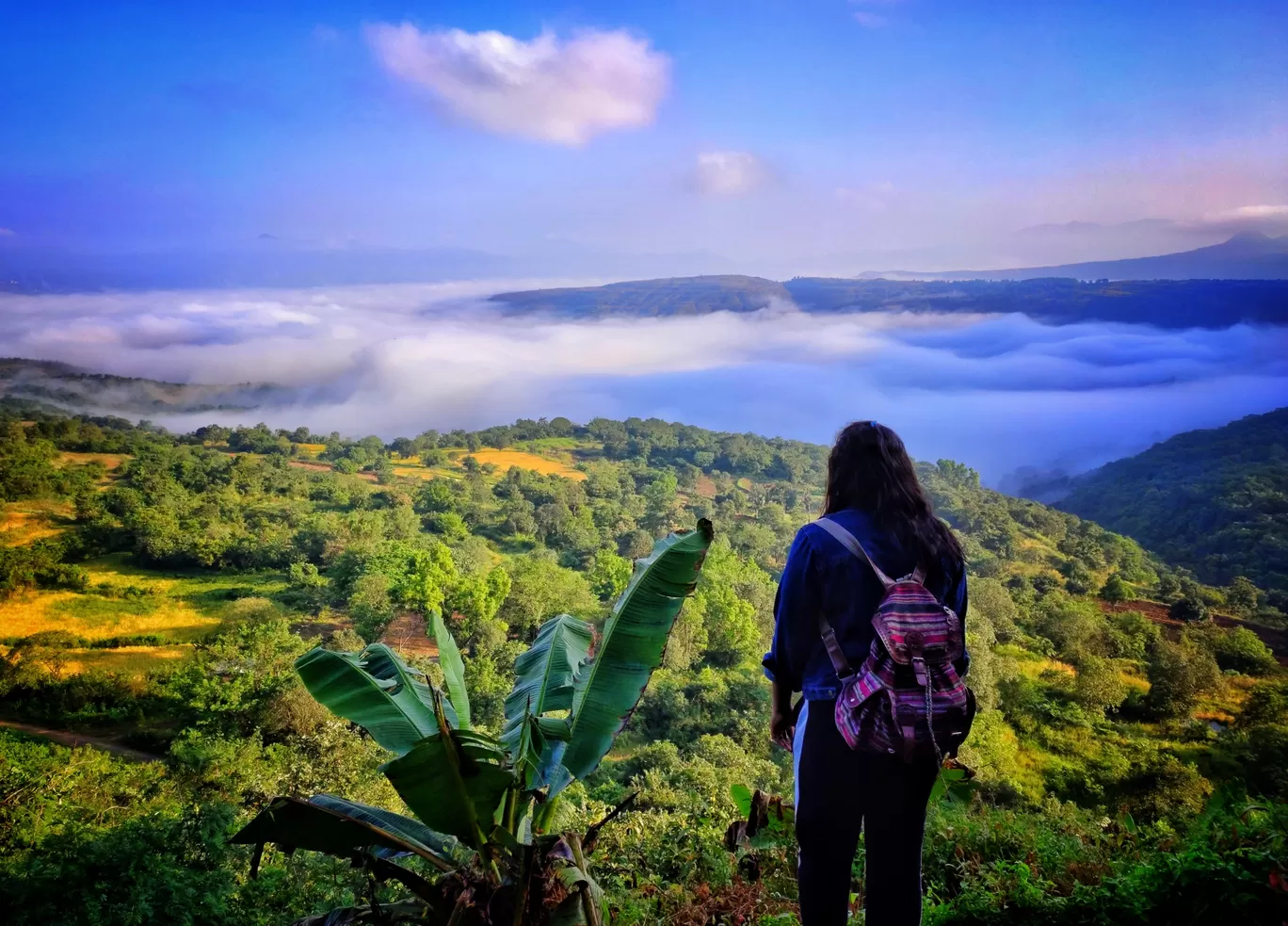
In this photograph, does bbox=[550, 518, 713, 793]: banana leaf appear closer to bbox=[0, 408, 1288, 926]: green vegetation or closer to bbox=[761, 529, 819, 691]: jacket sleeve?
bbox=[0, 408, 1288, 926]: green vegetation

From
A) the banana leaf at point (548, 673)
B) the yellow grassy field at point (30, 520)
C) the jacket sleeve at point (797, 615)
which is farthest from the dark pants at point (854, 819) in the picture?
the yellow grassy field at point (30, 520)

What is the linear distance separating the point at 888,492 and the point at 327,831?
1723mm

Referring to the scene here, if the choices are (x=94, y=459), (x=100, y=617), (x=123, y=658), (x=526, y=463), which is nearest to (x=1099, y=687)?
(x=123, y=658)

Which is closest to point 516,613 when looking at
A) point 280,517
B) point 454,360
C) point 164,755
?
point 280,517

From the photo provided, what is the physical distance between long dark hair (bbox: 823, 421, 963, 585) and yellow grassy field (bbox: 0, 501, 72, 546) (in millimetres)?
11479

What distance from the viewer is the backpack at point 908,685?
4.76ft

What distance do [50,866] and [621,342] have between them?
35544 millimetres

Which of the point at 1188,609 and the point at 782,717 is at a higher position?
the point at 782,717

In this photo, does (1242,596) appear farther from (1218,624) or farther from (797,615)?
(797,615)

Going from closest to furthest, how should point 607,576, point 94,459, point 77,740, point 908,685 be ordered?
point 908,685 < point 77,740 < point 94,459 < point 607,576

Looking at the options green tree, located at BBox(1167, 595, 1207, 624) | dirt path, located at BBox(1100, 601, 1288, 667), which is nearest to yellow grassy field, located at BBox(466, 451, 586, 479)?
dirt path, located at BBox(1100, 601, 1288, 667)

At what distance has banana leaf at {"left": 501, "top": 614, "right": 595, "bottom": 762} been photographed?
7.19ft

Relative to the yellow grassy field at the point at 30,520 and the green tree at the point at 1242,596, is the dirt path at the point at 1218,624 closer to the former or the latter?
the green tree at the point at 1242,596

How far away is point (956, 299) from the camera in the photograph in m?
27.4
